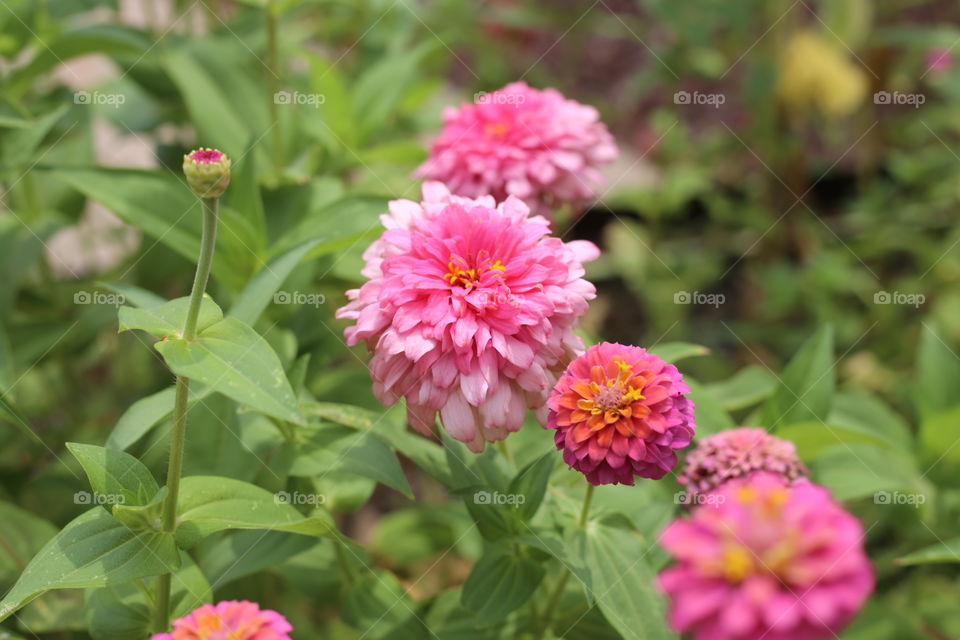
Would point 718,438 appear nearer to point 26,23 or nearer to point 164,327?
point 164,327

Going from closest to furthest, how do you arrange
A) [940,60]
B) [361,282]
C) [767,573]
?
[767,573]
[361,282]
[940,60]

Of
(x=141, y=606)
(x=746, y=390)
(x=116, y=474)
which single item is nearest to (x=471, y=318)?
(x=116, y=474)

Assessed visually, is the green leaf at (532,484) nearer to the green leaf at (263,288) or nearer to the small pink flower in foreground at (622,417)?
the small pink flower in foreground at (622,417)

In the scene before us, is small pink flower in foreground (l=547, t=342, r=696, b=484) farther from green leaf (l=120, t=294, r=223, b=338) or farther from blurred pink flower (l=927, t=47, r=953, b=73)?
blurred pink flower (l=927, t=47, r=953, b=73)

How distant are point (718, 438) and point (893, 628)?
52 cm

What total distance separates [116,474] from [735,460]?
0.62 m

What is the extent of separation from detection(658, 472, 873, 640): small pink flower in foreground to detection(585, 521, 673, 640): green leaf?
0.34 metres

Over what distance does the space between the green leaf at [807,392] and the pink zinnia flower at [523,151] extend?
360mm

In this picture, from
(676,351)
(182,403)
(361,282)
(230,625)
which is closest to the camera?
(230,625)

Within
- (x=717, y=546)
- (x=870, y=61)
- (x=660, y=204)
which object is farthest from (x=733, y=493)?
(x=870, y=61)

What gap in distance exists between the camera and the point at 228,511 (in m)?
0.92

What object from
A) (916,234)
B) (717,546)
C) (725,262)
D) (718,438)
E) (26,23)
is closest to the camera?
(717,546)

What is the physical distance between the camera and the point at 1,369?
1161 millimetres

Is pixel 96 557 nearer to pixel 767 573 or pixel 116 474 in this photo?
pixel 116 474
